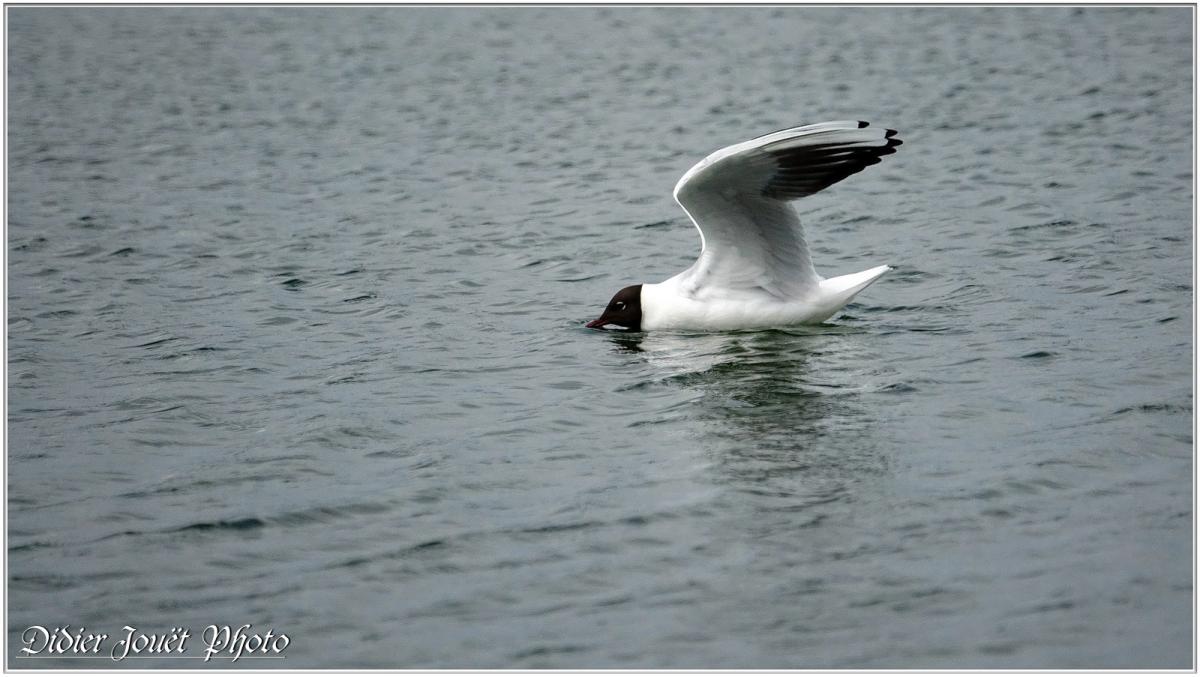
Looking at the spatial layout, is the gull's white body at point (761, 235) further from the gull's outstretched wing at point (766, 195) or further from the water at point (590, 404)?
the water at point (590, 404)

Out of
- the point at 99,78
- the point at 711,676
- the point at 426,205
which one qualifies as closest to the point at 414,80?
the point at 99,78

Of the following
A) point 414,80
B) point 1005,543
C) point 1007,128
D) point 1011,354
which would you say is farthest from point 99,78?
point 1005,543

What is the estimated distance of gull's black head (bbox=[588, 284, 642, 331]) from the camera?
36.9ft

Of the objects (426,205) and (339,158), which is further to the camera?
(339,158)

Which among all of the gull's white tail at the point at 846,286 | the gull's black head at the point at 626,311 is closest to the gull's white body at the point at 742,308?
the gull's white tail at the point at 846,286

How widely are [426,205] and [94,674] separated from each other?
1109cm

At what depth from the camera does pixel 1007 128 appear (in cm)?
1950

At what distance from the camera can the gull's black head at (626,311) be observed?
442 inches

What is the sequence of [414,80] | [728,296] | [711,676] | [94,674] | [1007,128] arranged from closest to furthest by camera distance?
[711,676] → [94,674] → [728,296] → [1007,128] → [414,80]

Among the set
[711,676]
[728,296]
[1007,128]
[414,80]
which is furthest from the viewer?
[414,80]

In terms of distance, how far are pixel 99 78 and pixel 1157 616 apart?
2541cm

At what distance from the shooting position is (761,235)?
10.6m

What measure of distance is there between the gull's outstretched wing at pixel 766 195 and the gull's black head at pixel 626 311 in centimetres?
40

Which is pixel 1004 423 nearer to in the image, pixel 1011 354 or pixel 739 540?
pixel 1011 354
